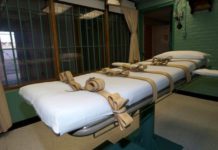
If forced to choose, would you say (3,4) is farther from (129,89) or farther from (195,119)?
(195,119)

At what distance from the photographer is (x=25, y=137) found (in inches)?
84.7

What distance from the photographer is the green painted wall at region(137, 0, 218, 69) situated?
2.87 metres

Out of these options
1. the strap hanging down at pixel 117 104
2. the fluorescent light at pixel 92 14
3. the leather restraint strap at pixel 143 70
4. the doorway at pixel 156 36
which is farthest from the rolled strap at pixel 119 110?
the doorway at pixel 156 36

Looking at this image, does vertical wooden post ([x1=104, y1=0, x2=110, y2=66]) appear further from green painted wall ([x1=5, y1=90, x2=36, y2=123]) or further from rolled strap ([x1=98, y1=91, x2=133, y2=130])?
rolled strap ([x1=98, y1=91, x2=133, y2=130])

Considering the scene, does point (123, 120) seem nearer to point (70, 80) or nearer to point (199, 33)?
point (70, 80)

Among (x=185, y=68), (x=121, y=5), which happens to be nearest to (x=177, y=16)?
(x=121, y=5)

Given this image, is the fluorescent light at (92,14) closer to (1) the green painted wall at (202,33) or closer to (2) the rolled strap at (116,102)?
(1) the green painted wall at (202,33)

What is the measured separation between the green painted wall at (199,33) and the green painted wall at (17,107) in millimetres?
3195

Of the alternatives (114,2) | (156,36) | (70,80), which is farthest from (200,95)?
(156,36)

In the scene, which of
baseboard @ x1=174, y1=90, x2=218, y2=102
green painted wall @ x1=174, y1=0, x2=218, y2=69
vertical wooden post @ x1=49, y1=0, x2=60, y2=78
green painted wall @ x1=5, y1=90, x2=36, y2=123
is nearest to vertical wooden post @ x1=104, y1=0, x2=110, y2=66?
vertical wooden post @ x1=49, y1=0, x2=60, y2=78

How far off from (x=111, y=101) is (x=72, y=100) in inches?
8.7

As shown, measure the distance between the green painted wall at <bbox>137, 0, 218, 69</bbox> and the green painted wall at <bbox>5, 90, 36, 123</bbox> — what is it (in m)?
3.19

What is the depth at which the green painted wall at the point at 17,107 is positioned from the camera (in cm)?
229

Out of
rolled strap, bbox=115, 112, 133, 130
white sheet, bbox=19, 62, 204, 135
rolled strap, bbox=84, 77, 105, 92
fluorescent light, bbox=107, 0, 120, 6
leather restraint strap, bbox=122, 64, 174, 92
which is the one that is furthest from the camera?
fluorescent light, bbox=107, 0, 120, 6
